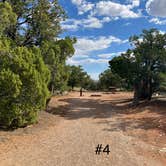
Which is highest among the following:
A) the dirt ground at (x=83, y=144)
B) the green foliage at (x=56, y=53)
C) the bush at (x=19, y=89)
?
the green foliage at (x=56, y=53)

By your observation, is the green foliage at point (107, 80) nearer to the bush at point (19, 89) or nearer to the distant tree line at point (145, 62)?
the distant tree line at point (145, 62)

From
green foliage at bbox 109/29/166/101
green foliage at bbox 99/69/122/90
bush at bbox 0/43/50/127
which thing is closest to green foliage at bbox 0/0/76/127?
bush at bbox 0/43/50/127

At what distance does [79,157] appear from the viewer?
24.2 feet

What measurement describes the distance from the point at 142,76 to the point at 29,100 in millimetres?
13653

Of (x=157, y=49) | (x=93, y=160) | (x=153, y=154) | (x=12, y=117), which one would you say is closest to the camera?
(x=93, y=160)

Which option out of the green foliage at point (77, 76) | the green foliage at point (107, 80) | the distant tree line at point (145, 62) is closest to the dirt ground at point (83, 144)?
the distant tree line at point (145, 62)

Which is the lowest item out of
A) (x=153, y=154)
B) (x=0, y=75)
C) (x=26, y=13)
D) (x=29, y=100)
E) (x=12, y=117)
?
(x=153, y=154)

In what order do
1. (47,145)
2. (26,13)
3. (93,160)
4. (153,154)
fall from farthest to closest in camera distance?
(26,13), (47,145), (153,154), (93,160)

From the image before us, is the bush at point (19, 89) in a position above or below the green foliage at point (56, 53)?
below

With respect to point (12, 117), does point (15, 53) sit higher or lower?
higher

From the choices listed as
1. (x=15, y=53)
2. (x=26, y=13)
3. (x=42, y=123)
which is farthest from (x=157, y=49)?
(x=15, y=53)

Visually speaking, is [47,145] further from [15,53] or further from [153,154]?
[15,53]

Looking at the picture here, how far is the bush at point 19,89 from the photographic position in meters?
9.99

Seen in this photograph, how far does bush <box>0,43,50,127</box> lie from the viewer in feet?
32.8
